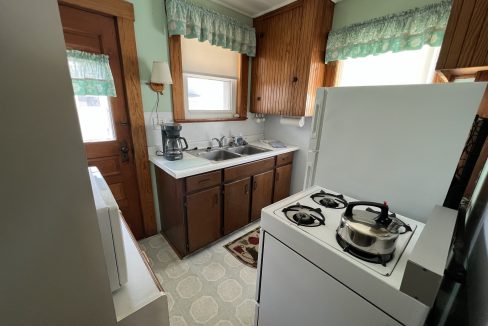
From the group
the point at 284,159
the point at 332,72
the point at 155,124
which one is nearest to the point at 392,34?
the point at 332,72

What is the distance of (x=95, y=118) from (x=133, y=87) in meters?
0.41

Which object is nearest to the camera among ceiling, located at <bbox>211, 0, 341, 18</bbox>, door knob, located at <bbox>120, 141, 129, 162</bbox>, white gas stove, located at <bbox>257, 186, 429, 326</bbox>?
white gas stove, located at <bbox>257, 186, 429, 326</bbox>

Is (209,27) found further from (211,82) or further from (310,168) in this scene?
(310,168)

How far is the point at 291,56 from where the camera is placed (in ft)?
7.27

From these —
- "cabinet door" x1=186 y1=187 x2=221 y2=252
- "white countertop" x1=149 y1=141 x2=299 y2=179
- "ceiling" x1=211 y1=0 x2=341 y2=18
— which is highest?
"ceiling" x1=211 y1=0 x2=341 y2=18

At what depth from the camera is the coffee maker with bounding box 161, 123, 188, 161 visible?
1844mm

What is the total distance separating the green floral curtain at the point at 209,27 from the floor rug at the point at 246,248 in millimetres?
2066

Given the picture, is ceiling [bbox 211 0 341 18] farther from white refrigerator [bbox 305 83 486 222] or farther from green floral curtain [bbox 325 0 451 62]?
white refrigerator [bbox 305 83 486 222]

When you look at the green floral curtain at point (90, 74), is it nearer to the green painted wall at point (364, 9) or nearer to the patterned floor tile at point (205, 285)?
the patterned floor tile at point (205, 285)

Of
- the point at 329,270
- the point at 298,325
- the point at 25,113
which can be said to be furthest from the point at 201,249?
the point at 25,113

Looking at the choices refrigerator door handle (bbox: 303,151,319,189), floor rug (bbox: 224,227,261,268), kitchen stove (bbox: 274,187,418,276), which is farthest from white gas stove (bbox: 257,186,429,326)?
floor rug (bbox: 224,227,261,268)

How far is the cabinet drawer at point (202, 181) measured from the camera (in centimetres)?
169

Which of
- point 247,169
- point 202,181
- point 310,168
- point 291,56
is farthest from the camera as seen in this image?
point 291,56

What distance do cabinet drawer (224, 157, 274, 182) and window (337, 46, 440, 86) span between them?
119cm
